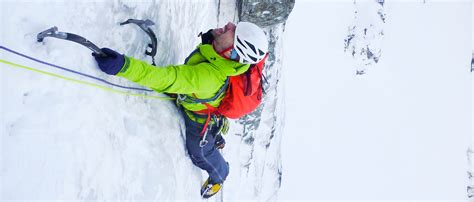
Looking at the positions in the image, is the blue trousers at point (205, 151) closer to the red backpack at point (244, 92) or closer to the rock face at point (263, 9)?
the red backpack at point (244, 92)

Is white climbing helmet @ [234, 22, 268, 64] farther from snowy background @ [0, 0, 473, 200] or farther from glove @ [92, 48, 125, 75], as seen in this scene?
snowy background @ [0, 0, 473, 200]

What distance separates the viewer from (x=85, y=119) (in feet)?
10.0

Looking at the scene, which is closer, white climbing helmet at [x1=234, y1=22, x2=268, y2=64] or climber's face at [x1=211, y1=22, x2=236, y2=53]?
white climbing helmet at [x1=234, y1=22, x2=268, y2=64]

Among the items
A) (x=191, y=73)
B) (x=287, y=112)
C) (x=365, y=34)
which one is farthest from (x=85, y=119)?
(x=365, y=34)

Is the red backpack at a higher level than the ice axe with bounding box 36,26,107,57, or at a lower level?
lower

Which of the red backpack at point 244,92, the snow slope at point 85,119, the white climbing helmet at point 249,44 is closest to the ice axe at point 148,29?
the snow slope at point 85,119

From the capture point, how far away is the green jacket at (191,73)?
291cm

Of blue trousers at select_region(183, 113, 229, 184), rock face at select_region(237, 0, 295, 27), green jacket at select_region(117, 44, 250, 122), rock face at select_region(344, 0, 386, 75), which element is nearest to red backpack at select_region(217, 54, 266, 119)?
green jacket at select_region(117, 44, 250, 122)

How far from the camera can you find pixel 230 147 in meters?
8.09

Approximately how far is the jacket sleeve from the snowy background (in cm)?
45

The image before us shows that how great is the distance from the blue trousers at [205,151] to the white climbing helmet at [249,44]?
1.25 meters

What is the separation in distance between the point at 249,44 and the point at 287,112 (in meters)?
16.6

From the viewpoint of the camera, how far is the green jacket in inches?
115

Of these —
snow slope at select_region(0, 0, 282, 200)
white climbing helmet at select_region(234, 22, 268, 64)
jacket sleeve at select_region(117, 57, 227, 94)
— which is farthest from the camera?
white climbing helmet at select_region(234, 22, 268, 64)
